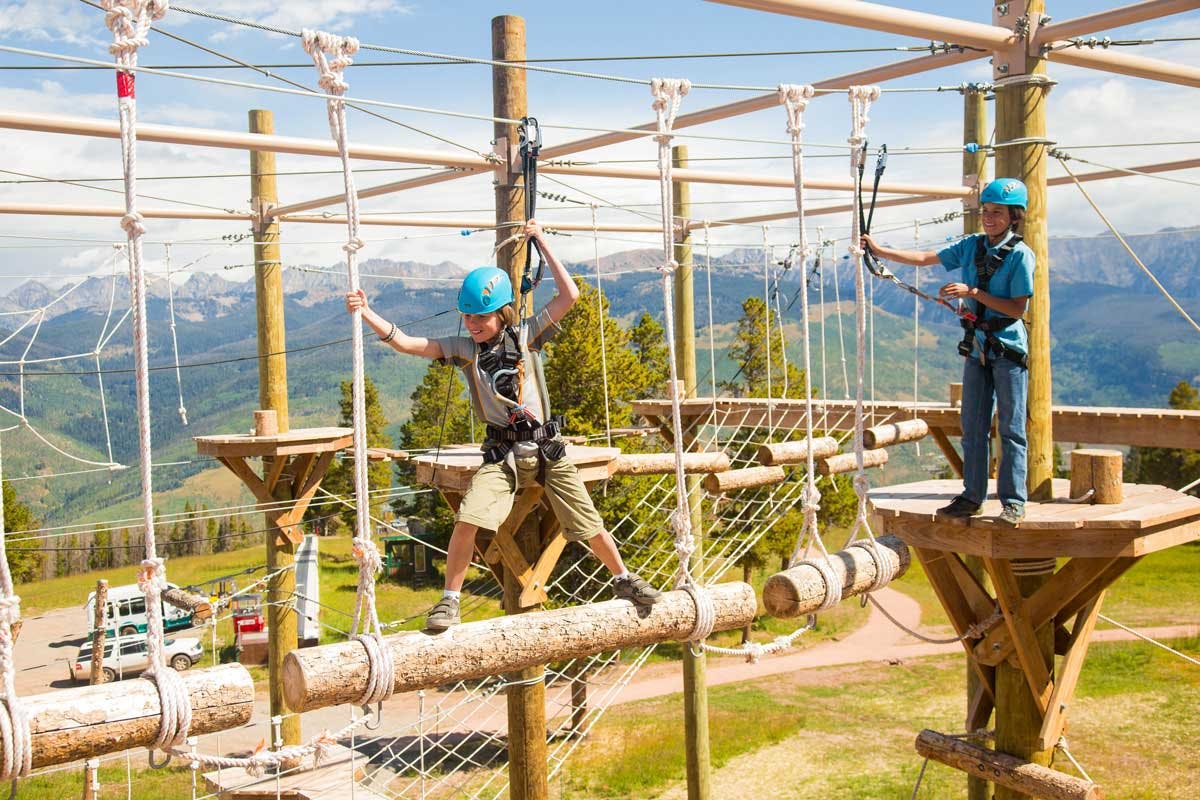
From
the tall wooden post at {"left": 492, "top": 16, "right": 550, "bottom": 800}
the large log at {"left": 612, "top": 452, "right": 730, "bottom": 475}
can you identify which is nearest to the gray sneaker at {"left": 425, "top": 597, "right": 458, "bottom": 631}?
the tall wooden post at {"left": 492, "top": 16, "right": 550, "bottom": 800}

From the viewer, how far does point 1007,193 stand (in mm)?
3922

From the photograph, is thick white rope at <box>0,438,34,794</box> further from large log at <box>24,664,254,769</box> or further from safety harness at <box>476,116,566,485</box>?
safety harness at <box>476,116,566,485</box>

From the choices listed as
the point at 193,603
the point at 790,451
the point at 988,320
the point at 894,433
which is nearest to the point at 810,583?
the point at 988,320

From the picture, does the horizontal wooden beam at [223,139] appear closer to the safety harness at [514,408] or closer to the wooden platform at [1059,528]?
the safety harness at [514,408]

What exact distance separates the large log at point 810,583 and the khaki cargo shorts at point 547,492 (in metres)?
0.70

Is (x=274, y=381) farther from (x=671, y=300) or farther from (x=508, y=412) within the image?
(x=671, y=300)

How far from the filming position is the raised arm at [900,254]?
3.97 m

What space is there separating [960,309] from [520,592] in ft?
8.07

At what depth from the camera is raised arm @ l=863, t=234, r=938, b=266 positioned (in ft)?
13.0

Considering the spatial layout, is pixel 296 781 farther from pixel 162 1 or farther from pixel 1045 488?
pixel 162 1

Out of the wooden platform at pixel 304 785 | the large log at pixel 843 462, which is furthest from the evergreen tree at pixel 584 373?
the large log at pixel 843 462

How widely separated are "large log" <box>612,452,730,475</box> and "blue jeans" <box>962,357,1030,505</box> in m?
2.52

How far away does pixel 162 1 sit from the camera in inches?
110

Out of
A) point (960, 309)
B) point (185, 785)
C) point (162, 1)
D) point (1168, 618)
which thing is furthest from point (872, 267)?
point (1168, 618)
